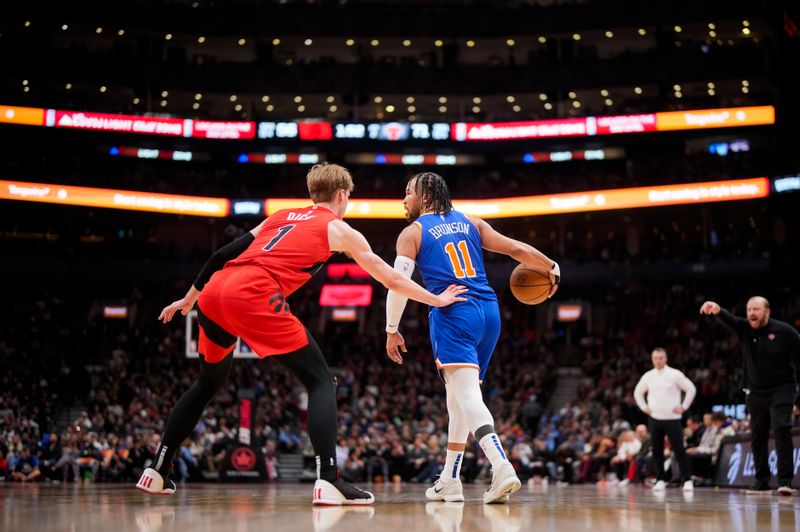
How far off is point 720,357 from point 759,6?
16.4 metres

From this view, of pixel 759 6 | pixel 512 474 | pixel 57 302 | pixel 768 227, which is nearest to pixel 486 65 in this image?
pixel 759 6

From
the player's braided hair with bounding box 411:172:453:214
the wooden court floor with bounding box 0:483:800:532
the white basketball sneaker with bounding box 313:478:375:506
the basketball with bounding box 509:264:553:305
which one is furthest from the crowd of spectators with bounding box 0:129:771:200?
the white basketball sneaker with bounding box 313:478:375:506

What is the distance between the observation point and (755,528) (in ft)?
14.4

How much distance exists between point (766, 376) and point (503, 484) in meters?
5.48

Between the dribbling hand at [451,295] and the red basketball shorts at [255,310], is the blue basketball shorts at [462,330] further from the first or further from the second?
the red basketball shorts at [255,310]

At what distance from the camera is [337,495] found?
225 inches

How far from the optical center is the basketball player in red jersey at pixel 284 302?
5805 mm

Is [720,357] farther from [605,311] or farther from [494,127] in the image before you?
[494,127]

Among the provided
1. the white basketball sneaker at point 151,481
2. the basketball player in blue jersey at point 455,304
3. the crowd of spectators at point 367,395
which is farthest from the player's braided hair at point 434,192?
the crowd of spectators at point 367,395

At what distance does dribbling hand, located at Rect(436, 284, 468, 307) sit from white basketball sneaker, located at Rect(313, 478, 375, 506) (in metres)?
1.41

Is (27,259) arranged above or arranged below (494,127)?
below

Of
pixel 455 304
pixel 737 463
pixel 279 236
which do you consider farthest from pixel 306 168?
pixel 279 236

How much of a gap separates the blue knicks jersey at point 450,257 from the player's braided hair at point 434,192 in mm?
164

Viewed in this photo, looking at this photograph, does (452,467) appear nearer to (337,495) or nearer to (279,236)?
(337,495)
